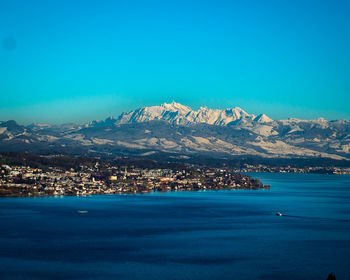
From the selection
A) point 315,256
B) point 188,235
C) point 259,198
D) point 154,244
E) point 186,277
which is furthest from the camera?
point 259,198

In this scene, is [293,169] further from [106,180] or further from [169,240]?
[169,240]

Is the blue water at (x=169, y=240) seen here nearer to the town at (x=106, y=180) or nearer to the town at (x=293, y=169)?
the town at (x=106, y=180)

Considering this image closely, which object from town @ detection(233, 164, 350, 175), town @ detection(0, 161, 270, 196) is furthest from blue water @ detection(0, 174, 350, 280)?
town @ detection(233, 164, 350, 175)

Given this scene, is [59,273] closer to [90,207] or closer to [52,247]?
[52,247]

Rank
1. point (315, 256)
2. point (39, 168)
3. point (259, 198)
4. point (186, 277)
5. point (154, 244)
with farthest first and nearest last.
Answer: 1. point (39, 168)
2. point (259, 198)
3. point (154, 244)
4. point (315, 256)
5. point (186, 277)

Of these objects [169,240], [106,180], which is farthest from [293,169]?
[169,240]

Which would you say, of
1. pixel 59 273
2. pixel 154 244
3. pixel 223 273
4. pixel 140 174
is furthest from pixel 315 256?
pixel 140 174
